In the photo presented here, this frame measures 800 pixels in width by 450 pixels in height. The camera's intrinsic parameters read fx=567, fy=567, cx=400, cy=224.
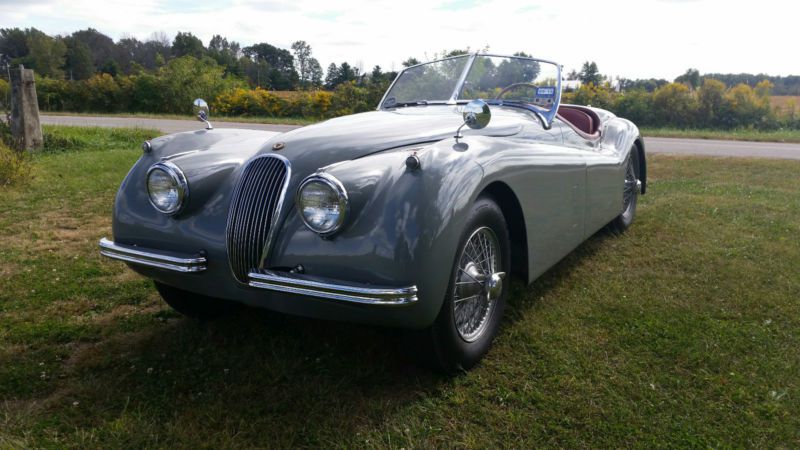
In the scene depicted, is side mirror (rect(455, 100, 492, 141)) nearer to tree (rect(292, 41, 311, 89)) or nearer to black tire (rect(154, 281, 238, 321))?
black tire (rect(154, 281, 238, 321))

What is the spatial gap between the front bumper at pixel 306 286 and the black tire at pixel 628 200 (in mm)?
3431

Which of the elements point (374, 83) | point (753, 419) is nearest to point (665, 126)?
point (374, 83)


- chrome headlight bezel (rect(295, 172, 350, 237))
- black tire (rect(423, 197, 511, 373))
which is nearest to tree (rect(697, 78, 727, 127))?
black tire (rect(423, 197, 511, 373))

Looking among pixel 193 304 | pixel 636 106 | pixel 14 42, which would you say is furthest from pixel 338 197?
pixel 14 42

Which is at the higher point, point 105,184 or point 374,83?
point 374,83

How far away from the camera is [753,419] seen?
227cm

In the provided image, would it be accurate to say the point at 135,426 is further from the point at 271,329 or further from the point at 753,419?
the point at 753,419

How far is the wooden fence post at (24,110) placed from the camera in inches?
363

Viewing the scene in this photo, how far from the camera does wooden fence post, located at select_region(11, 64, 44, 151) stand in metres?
9.22

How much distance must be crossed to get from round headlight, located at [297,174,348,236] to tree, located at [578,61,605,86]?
67.7ft

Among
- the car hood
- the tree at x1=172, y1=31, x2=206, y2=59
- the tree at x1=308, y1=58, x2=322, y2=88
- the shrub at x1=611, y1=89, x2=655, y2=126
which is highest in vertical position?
the tree at x1=172, y1=31, x2=206, y2=59

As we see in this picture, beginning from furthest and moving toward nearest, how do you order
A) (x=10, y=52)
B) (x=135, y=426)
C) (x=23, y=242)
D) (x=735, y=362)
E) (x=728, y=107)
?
(x=10, y=52), (x=728, y=107), (x=23, y=242), (x=735, y=362), (x=135, y=426)

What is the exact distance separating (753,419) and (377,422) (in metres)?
1.51

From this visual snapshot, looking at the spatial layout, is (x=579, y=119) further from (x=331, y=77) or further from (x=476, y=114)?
(x=331, y=77)
